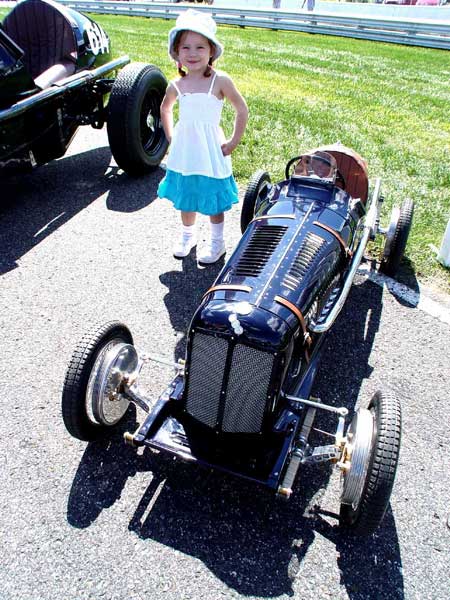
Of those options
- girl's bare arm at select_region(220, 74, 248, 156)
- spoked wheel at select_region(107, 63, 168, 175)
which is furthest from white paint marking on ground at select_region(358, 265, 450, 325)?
spoked wheel at select_region(107, 63, 168, 175)

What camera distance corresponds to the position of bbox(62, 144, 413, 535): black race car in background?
2.23 meters

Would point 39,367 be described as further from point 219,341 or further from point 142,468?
point 219,341

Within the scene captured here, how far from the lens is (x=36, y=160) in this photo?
507 cm

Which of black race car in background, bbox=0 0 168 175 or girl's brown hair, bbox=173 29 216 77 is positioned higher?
girl's brown hair, bbox=173 29 216 77

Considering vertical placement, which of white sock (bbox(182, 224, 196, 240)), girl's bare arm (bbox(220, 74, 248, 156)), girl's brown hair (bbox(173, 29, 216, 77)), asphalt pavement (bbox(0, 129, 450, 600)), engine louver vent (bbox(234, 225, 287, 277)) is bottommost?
asphalt pavement (bbox(0, 129, 450, 600))

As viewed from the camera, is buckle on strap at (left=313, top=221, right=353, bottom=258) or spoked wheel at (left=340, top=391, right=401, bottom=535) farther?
buckle on strap at (left=313, top=221, right=353, bottom=258)

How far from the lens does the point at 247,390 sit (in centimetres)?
231

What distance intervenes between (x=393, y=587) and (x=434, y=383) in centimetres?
139

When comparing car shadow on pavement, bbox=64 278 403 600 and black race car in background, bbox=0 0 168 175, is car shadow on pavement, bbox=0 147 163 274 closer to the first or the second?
black race car in background, bbox=0 0 168 175

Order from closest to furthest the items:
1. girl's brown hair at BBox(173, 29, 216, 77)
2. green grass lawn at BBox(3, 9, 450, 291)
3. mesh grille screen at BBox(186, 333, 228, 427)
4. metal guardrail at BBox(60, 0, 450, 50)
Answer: mesh grille screen at BBox(186, 333, 228, 427), girl's brown hair at BBox(173, 29, 216, 77), green grass lawn at BBox(3, 9, 450, 291), metal guardrail at BBox(60, 0, 450, 50)

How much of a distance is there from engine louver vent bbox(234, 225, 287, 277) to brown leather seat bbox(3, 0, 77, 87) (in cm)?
368

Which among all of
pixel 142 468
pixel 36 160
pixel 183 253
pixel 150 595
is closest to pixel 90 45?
pixel 36 160

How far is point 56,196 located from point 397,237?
3483 millimetres

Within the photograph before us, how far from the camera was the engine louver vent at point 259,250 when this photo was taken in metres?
2.61
